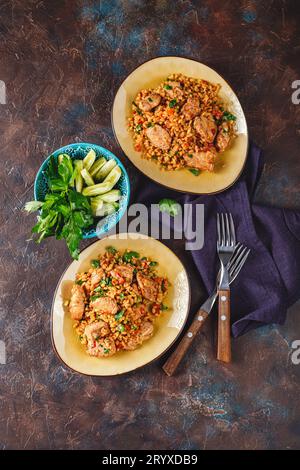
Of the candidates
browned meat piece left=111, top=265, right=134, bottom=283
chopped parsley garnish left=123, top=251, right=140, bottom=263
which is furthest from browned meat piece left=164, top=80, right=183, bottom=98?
browned meat piece left=111, top=265, right=134, bottom=283

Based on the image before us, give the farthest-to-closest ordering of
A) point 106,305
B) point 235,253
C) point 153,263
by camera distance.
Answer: point 235,253, point 153,263, point 106,305

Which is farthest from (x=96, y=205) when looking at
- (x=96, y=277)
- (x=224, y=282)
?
(x=224, y=282)

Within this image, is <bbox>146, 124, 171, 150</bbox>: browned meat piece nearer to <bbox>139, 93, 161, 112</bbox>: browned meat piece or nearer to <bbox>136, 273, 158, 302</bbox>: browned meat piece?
<bbox>139, 93, 161, 112</bbox>: browned meat piece

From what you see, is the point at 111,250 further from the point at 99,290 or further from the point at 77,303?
the point at 77,303

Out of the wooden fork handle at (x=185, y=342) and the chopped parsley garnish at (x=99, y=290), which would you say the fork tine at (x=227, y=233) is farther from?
the chopped parsley garnish at (x=99, y=290)

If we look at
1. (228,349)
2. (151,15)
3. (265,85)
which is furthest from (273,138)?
(228,349)

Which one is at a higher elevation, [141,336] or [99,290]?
[99,290]
